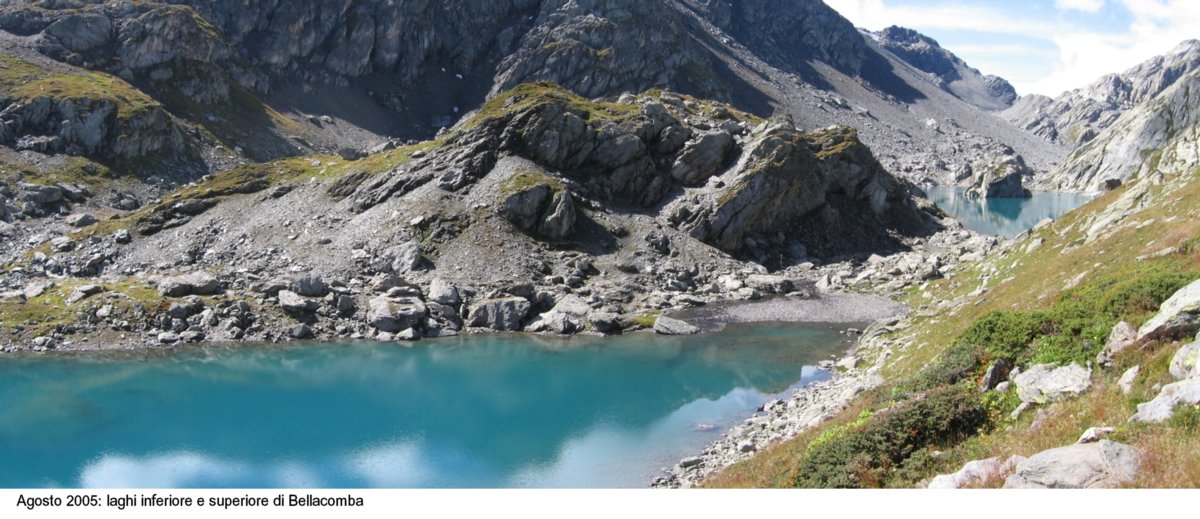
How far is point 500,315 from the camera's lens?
66.4 meters

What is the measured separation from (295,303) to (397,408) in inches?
840

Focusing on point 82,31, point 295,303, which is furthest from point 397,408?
point 82,31

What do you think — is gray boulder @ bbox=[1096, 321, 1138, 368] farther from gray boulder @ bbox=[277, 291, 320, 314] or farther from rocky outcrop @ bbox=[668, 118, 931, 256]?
rocky outcrop @ bbox=[668, 118, 931, 256]

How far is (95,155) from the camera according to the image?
120562mm

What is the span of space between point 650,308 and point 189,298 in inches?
1593

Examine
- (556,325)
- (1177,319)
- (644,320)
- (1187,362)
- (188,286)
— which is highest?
(1177,319)

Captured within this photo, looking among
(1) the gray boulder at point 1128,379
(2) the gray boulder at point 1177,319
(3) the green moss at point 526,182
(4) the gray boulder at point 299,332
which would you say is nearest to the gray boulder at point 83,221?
(4) the gray boulder at point 299,332

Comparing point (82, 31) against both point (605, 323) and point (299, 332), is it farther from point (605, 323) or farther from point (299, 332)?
point (605, 323)

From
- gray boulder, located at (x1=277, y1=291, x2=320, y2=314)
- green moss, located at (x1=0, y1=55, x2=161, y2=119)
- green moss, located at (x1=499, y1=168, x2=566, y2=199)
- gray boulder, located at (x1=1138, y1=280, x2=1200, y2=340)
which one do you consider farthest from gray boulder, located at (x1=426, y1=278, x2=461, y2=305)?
green moss, located at (x1=0, y1=55, x2=161, y2=119)

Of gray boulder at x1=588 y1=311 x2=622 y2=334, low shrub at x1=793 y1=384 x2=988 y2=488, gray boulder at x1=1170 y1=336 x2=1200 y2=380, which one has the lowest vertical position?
gray boulder at x1=588 y1=311 x2=622 y2=334

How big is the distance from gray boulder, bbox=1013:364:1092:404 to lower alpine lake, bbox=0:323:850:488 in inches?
762

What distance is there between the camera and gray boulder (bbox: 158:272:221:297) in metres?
65.8

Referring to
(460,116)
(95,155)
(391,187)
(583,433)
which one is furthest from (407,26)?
(583,433)
